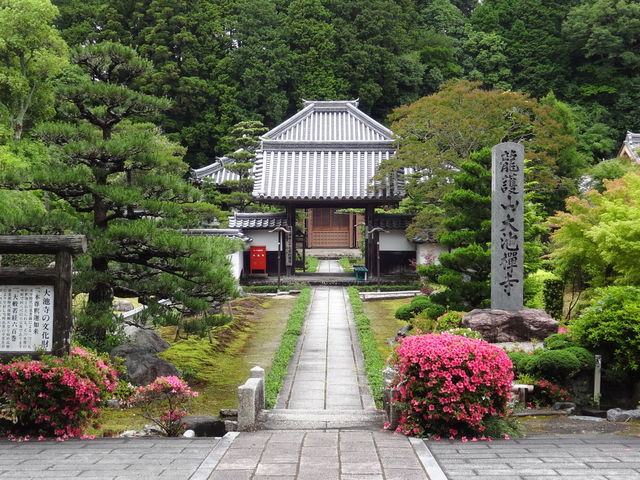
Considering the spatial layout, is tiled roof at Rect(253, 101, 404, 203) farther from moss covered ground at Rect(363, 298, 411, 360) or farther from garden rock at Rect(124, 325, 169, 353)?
garden rock at Rect(124, 325, 169, 353)

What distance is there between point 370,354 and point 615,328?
Result: 520 centimetres

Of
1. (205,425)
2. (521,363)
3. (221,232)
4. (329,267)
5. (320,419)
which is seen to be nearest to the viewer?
(320,419)

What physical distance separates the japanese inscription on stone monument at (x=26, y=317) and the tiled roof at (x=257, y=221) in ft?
64.1

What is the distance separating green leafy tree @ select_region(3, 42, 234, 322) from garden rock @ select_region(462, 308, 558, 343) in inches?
218

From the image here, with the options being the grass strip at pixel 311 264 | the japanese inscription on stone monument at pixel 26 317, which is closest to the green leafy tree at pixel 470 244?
the japanese inscription on stone monument at pixel 26 317

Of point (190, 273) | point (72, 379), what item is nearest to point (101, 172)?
point (190, 273)

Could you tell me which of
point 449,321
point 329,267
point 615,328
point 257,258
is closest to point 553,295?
point 449,321

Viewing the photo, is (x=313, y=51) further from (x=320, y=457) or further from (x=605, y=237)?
(x=320, y=457)

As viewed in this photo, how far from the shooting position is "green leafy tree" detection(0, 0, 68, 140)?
24.8 m

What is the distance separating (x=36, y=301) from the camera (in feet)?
26.6

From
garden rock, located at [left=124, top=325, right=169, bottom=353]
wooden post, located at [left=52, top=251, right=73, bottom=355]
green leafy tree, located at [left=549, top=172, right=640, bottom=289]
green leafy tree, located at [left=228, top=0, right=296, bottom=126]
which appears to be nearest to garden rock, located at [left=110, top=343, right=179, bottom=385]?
garden rock, located at [left=124, top=325, right=169, bottom=353]

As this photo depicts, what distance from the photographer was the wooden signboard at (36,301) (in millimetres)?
8016

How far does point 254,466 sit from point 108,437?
254cm

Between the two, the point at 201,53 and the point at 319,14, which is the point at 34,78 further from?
the point at 319,14
